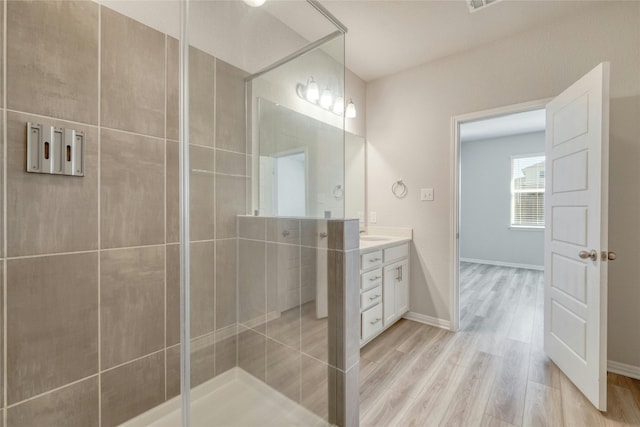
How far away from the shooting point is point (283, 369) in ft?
4.34

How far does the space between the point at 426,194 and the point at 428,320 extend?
48.7 inches

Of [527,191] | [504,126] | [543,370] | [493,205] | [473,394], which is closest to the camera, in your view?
[473,394]

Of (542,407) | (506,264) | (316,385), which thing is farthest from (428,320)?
(506,264)

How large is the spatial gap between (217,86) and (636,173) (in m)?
2.67

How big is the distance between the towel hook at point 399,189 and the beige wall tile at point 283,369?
204 centimetres

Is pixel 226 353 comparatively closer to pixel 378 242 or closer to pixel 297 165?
pixel 297 165

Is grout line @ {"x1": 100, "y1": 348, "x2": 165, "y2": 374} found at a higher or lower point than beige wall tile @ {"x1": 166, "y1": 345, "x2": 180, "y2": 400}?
higher

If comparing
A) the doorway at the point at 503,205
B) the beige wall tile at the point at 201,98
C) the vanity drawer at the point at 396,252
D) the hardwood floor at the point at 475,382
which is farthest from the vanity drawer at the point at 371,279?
the doorway at the point at 503,205

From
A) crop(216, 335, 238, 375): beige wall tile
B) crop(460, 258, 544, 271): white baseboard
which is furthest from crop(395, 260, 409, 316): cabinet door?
crop(460, 258, 544, 271): white baseboard

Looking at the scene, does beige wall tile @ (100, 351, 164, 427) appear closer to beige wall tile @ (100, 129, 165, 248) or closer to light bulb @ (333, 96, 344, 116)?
beige wall tile @ (100, 129, 165, 248)

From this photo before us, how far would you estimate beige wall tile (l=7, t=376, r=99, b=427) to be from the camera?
109 cm

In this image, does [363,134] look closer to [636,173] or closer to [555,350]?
[636,173]

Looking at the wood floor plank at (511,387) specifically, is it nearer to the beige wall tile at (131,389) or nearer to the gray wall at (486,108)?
the gray wall at (486,108)

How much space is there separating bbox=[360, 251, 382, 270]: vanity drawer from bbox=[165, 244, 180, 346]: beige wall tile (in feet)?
4.05
